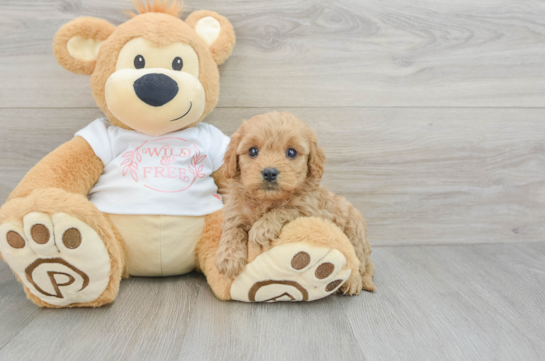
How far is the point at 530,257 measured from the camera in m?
1.24

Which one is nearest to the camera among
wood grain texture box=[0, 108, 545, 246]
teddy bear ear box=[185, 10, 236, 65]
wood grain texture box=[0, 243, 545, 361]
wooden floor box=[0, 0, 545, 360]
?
wood grain texture box=[0, 243, 545, 361]

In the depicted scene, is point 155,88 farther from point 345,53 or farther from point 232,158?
point 345,53

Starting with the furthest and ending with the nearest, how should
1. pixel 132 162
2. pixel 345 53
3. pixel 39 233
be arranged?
pixel 345 53
pixel 132 162
pixel 39 233

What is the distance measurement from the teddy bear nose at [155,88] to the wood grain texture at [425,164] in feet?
0.99

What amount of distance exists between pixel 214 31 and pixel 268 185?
520 mm

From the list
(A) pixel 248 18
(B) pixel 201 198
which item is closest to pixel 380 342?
(B) pixel 201 198

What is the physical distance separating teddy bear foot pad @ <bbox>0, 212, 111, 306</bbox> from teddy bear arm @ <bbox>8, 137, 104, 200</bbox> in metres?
0.14

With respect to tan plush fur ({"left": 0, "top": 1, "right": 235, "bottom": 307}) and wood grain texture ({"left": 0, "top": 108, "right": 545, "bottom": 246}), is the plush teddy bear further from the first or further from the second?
wood grain texture ({"left": 0, "top": 108, "right": 545, "bottom": 246})

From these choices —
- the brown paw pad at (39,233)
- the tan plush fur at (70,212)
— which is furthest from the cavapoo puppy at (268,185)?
the brown paw pad at (39,233)

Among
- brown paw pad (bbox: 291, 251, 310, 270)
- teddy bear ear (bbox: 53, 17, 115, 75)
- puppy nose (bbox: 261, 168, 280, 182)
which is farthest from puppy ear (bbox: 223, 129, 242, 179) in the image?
teddy bear ear (bbox: 53, 17, 115, 75)

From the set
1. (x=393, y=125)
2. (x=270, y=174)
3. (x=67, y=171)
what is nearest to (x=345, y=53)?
(x=393, y=125)

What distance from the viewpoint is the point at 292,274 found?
2.71 feet

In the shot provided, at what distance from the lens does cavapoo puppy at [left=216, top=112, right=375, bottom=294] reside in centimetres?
78

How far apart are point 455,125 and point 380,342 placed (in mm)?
805
